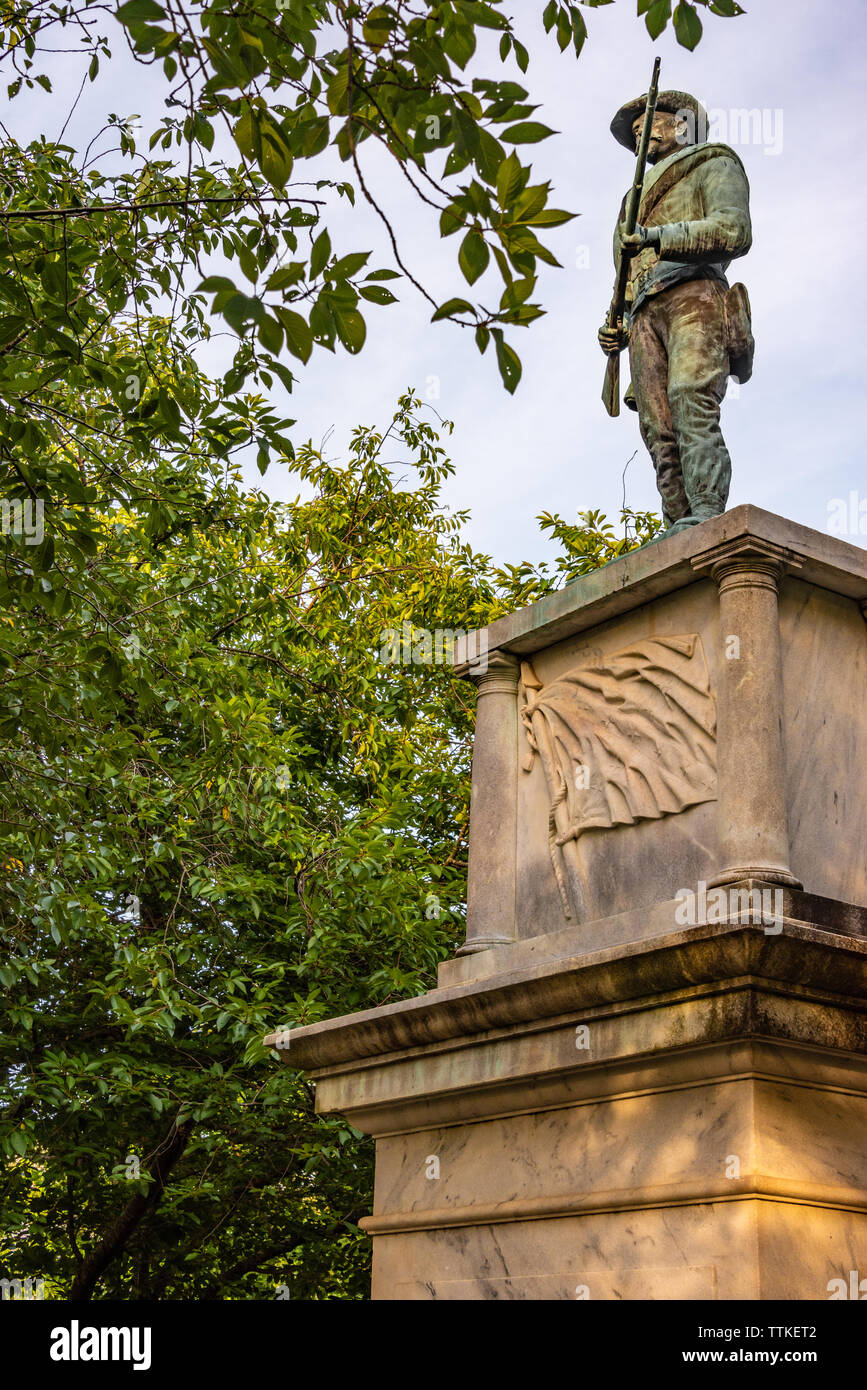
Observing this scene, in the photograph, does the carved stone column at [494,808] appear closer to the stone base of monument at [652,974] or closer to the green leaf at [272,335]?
the stone base of monument at [652,974]

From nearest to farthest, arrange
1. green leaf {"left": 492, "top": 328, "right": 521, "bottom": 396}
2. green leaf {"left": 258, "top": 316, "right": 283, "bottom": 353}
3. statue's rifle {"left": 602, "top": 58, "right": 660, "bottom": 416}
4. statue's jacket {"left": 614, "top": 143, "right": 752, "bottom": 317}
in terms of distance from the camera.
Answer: green leaf {"left": 258, "top": 316, "right": 283, "bottom": 353}, green leaf {"left": 492, "top": 328, "right": 521, "bottom": 396}, statue's jacket {"left": 614, "top": 143, "right": 752, "bottom": 317}, statue's rifle {"left": 602, "top": 58, "right": 660, "bottom": 416}

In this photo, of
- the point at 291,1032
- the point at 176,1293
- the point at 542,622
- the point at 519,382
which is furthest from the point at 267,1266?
the point at 519,382

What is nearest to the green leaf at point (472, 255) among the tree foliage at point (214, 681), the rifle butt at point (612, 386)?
the tree foliage at point (214, 681)

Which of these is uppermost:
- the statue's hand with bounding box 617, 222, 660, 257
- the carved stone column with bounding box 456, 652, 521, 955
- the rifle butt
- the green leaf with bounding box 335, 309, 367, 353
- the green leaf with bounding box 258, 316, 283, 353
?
the statue's hand with bounding box 617, 222, 660, 257

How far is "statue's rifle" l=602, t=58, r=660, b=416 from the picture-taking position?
581 cm

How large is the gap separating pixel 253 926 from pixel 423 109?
804 centimetres

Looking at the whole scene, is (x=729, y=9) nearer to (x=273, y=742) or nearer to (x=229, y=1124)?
(x=273, y=742)

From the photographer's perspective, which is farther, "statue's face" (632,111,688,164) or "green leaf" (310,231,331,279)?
"statue's face" (632,111,688,164)

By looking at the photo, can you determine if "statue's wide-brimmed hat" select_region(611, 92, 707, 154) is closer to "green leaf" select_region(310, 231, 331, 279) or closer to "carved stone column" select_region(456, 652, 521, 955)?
"carved stone column" select_region(456, 652, 521, 955)

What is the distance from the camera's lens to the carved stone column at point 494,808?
5.59 meters

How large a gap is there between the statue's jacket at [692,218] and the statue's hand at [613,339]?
12 centimetres

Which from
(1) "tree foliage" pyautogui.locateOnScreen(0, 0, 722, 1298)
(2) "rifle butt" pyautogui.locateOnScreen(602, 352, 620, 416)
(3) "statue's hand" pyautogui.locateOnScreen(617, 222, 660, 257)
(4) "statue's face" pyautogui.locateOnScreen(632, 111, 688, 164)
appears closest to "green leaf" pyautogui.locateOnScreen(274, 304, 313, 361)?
(1) "tree foliage" pyautogui.locateOnScreen(0, 0, 722, 1298)

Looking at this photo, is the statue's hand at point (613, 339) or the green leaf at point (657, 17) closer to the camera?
the green leaf at point (657, 17)

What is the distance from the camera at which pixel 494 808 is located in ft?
19.0
